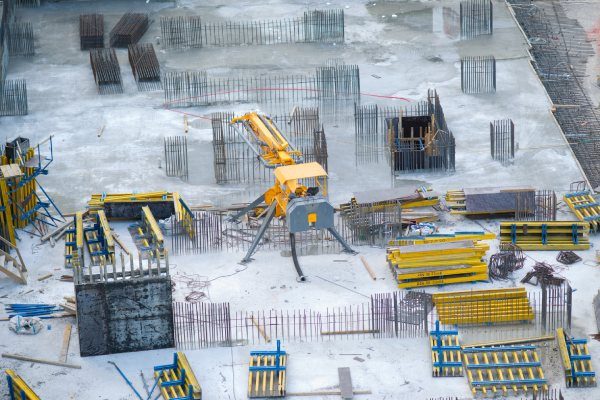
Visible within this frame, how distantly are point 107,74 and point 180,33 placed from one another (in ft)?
21.5

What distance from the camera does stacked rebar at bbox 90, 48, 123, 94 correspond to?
221 feet

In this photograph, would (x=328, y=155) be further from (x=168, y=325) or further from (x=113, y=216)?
(x=168, y=325)

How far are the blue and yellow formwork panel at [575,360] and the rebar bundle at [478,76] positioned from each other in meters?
21.1

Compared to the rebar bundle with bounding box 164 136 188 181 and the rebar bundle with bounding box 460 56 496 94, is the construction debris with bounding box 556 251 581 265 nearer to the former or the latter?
the rebar bundle with bounding box 460 56 496 94

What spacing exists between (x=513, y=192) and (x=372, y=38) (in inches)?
803

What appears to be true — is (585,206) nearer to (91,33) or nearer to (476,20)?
(476,20)

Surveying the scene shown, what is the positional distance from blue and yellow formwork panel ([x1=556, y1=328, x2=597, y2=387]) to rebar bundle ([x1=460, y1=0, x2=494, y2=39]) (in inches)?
1113

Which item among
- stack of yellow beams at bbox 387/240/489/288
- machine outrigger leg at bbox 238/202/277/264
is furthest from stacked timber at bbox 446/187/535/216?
machine outrigger leg at bbox 238/202/277/264

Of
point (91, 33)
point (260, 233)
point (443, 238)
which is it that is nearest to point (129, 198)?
point (260, 233)

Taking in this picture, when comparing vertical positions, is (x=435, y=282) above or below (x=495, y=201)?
below

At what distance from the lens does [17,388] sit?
146 ft

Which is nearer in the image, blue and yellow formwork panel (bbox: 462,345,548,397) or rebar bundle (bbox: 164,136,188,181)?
blue and yellow formwork panel (bbox: 462,345,548,397)

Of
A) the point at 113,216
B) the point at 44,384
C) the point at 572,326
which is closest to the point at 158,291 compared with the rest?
the point at 44,384

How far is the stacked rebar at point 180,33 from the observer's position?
7269cm
